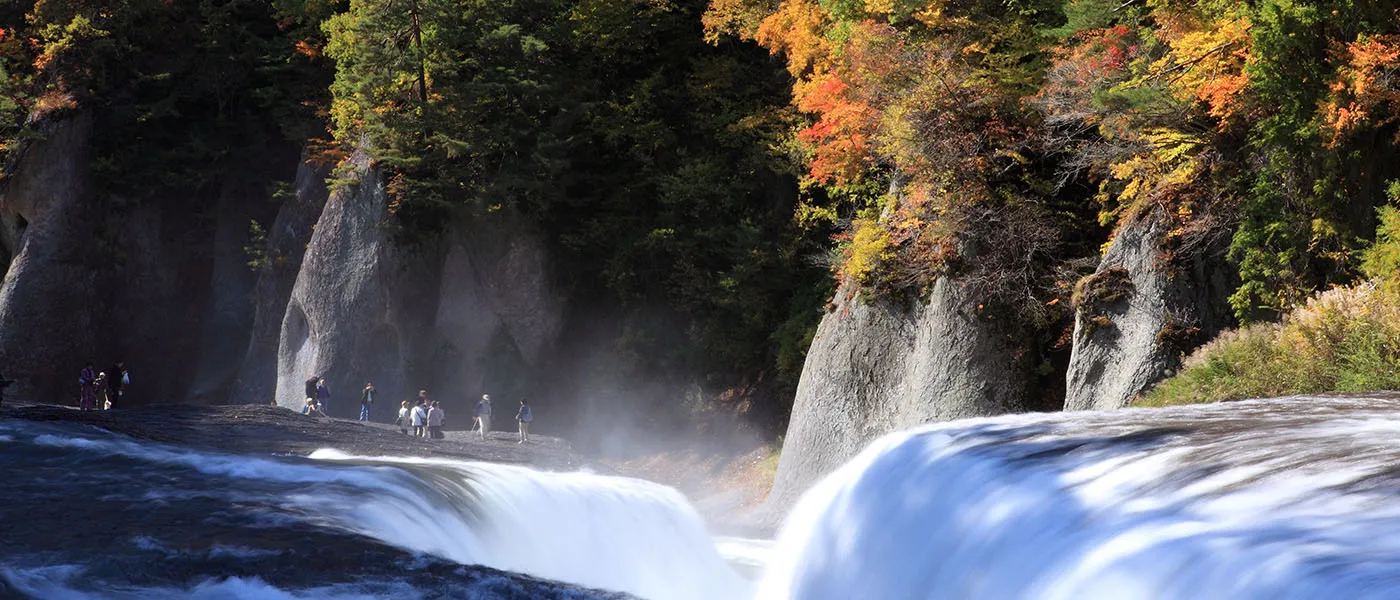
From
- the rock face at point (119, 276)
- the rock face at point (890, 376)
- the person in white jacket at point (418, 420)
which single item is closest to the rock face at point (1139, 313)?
the rock face at point (890, 376)

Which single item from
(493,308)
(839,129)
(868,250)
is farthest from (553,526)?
(493,308)

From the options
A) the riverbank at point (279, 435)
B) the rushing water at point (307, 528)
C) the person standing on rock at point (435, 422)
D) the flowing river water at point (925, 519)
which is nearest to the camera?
the flowing river water at point (925, 519)

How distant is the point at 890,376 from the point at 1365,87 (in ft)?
39.0

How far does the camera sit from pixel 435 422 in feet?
106

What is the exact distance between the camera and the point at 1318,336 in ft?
50.8

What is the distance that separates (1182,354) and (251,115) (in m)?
38.4

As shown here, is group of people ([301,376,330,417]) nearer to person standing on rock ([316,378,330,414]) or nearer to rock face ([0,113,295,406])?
person standing on rock ([316,378,330,414])

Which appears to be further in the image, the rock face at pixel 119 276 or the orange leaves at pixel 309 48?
the orange leaves at pixel 309 48

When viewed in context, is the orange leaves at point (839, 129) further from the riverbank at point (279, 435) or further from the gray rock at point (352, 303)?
the gray rock at point (352, 303)

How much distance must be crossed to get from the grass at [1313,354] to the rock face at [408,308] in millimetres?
25819

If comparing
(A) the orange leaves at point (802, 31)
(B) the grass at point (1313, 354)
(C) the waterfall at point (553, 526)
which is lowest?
(C) the waterfall at point (553, 526)

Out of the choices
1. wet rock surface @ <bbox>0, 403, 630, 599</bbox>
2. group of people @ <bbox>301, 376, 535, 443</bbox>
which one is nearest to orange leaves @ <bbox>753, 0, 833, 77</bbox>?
group of people @ <bbox>301, 376, 535, 443</bbox>

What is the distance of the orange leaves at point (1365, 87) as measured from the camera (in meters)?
16.0

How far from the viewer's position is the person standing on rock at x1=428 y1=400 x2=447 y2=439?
32.2 m
